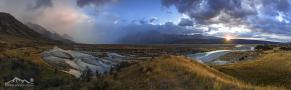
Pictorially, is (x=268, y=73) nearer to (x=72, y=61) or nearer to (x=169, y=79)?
(x=169, y=79)

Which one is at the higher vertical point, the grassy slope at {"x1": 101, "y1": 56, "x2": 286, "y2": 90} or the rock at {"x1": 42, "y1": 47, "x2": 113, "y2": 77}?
the grassy slope at {"x1": 101, "y1": 56, "x2": 286, "y2": 90}

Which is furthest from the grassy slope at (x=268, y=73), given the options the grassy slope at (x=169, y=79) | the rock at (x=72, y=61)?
the rock at (x=72, y=61)

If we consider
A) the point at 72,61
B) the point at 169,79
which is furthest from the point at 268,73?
the point at 72,61

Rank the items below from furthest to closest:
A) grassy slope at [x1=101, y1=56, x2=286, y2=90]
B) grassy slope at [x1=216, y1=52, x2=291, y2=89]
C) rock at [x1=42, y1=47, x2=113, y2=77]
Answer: rock at [x1=42, y1=47, x2=113, y2=77]
grassy slope at [x1=216, y1=52, x2=291, y2=89]
grassy slope at [x1=101, y1=56, x2=286, y2=90]

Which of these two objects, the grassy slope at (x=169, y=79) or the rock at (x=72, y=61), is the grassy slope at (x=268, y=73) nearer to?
the grassy slope at (x=169, y=79)

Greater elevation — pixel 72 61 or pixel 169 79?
pixel 169 79

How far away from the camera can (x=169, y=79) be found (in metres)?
24.3

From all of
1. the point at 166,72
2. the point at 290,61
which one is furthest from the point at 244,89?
the point at 290,61

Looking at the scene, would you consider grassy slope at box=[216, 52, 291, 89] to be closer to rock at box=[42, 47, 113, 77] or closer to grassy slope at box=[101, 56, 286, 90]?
grassy slope at box=[101, 56, 286, 90]

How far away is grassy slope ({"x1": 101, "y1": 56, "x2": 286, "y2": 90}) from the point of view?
2177 cm

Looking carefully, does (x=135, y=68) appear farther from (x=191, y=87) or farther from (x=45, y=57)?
(x=45, y=57)

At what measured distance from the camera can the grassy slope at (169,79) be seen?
21766mm

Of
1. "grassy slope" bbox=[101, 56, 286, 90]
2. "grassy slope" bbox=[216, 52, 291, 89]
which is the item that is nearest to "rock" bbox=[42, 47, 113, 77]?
"grassy slope" bbox=[216, 52, 291, 89]

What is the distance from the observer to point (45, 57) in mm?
91500
